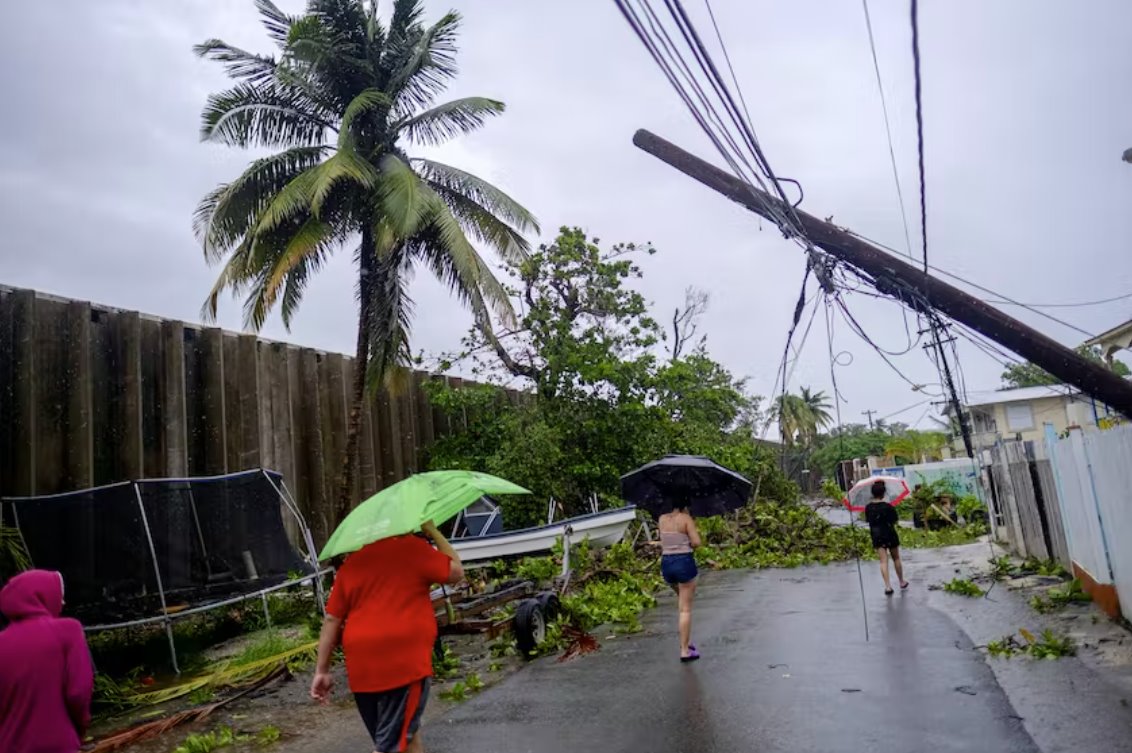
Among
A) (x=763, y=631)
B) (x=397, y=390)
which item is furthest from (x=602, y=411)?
(x=763, y=631)

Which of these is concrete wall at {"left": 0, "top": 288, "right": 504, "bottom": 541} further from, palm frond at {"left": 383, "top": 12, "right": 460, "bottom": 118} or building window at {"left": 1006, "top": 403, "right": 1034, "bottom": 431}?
building window at {"left": 1006, "top": 403, "right": 1034, "bottom": 431}

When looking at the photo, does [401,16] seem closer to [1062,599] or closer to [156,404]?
[156,404]

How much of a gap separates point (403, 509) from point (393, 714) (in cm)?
104

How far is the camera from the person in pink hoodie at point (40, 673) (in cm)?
392

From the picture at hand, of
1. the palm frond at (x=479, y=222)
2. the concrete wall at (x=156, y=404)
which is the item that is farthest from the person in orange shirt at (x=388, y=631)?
the palm frond at (x=479, y=222)

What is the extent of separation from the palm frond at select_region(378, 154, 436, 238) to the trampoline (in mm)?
5099

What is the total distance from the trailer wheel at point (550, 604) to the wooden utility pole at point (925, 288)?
16.7 ft

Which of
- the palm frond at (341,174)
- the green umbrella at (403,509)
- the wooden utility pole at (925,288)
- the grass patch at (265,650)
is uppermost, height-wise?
the palm frond at (341,174)

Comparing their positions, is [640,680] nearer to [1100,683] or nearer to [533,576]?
[1100,683]

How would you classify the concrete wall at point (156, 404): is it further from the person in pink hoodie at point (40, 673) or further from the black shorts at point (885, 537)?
the black shorts at point (885, 537)

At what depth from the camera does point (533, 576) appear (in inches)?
550

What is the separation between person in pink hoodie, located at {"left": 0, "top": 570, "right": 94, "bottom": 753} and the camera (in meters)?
3.92

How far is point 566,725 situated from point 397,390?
463 inches

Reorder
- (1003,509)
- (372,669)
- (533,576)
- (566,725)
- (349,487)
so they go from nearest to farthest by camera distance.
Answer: (372,669) → (566,725) → (533,576) → (349,487) → (1003,509)
